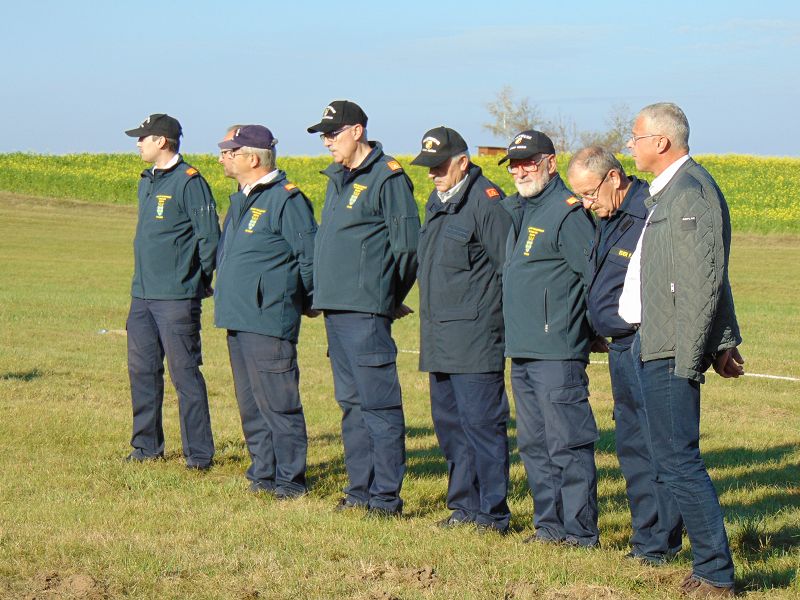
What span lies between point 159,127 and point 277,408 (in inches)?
91.7

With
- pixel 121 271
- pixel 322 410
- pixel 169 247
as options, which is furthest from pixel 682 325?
pixel 121 271

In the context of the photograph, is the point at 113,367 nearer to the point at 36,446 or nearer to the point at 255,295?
Result: the point at 36,446

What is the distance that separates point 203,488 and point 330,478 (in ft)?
3.44

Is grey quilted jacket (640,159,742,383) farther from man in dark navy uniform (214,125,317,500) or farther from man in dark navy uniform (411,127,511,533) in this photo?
man in dark navy uniform (214,125,317,500)

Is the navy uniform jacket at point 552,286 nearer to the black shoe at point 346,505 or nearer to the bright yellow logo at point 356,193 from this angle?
the bright yellow logo at point 356,193

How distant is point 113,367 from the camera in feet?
45.7

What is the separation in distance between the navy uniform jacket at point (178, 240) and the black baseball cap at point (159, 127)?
269 mm

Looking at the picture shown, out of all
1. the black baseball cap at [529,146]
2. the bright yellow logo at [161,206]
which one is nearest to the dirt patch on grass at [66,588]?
the black baseball cap at [529,146]

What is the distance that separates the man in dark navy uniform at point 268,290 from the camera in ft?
25.4

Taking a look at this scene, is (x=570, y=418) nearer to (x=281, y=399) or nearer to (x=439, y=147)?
(x=439, y=147)

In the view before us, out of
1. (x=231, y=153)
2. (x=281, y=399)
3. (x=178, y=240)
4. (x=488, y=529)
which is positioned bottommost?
(x=488, y=529)

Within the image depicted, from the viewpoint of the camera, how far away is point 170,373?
8.77 metres

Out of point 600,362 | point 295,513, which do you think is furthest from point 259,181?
point 600,362

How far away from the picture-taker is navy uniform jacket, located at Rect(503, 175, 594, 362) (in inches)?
248
